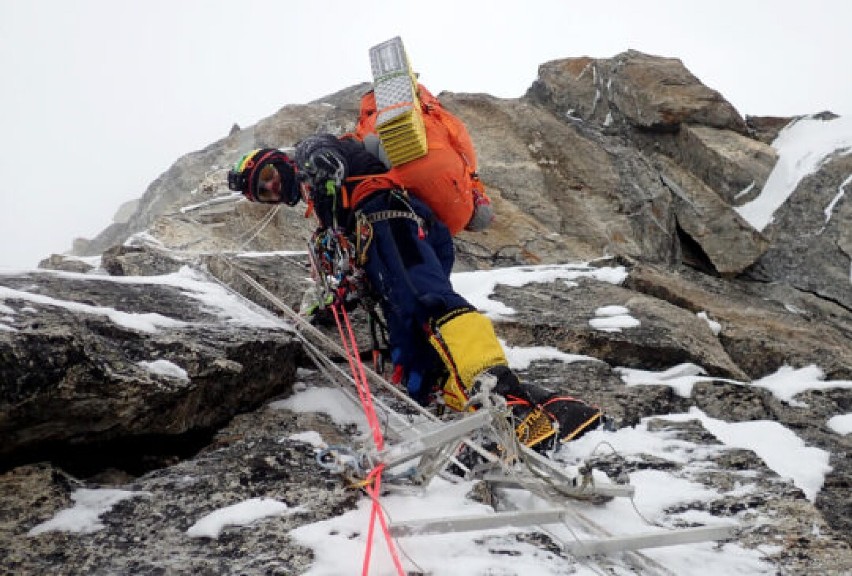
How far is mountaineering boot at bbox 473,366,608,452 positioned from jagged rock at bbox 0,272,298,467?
1.28m

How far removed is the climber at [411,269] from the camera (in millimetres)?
3523

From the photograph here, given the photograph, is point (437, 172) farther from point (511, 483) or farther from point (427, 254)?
point (511, 483)

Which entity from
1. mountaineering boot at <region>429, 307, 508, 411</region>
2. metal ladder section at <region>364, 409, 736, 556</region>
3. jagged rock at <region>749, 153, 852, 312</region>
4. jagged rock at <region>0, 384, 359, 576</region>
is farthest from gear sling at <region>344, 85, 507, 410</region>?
jagged rock at <region>749, 153, 852, 312</region>

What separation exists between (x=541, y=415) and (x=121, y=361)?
194cm

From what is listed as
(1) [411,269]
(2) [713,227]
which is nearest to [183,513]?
(1) [411,269]

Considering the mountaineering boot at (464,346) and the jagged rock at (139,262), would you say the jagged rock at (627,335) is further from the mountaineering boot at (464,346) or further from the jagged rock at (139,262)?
the jagged rock at (139,262)

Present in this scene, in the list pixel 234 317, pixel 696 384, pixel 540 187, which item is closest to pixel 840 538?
pixel 696 384

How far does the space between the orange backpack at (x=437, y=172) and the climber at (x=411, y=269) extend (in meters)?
0.02

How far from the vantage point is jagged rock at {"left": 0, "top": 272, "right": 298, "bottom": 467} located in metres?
2.60

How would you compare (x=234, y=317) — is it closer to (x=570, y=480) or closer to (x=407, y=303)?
(x=407, y=303)

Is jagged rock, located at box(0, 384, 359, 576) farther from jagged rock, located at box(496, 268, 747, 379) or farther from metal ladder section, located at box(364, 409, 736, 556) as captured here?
jagged rock, located at box(496, 268, 747, 379)

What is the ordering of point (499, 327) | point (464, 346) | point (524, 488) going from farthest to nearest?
point (499, 327) → point (464, 346) → point (524, 488)

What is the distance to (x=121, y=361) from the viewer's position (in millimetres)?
2977

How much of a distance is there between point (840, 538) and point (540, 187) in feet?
26.2
